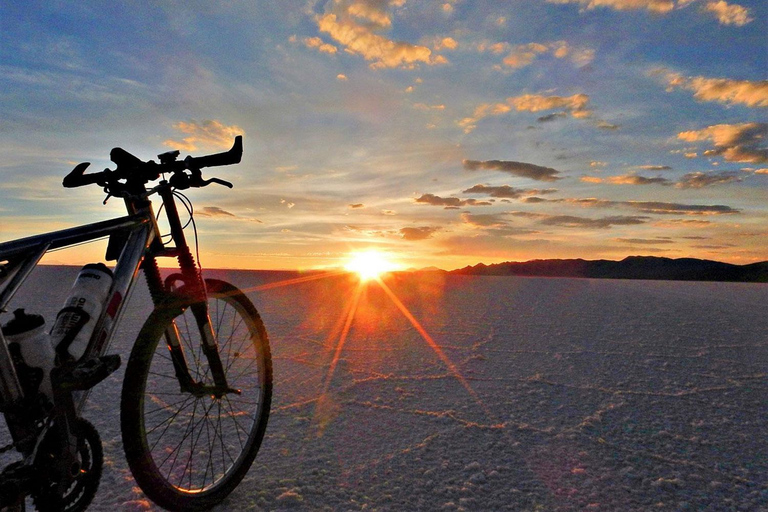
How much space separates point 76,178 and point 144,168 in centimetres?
31

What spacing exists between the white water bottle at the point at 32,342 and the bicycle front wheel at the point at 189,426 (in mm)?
237

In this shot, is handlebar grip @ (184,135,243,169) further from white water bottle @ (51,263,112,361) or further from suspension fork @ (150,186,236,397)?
white water bottle @ (51,263,112,361)

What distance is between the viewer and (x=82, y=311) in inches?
66.6

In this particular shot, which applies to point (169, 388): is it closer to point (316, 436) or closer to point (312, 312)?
point (316, 436)

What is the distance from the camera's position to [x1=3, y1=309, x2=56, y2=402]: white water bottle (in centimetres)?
148

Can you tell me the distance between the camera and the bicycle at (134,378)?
1496 millimetres

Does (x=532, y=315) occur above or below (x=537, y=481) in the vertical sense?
above

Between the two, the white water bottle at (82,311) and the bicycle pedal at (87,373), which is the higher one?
the white water bottle at (82,311)

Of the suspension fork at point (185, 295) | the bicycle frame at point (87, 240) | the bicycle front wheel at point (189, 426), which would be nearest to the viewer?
the bicycle frame at point (87, 240)

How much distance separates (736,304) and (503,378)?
6197mm

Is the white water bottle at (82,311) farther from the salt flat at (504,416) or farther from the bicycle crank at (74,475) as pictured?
the salt flat at (504,416)

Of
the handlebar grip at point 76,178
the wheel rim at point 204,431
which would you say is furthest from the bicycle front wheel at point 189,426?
the handlebar grip at point 76,178

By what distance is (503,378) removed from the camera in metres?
3.65

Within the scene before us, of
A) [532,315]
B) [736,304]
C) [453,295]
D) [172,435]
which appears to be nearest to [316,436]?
[172,435]
